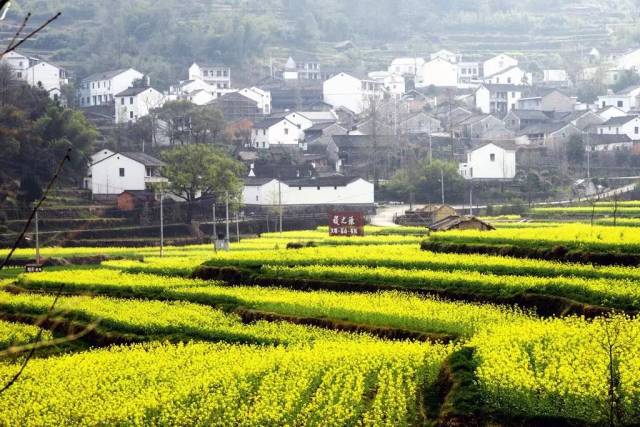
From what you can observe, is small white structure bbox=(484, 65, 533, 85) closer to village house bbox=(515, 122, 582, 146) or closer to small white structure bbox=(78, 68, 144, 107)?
village house bbox=(515, 122, 582, 146)

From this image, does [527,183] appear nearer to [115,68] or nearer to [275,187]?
[275,187]

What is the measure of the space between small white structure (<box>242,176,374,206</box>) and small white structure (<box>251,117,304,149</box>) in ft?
52.2

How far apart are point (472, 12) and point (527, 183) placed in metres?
79.7

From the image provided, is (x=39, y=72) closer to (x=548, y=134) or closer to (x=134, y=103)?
(x=134, y=103)

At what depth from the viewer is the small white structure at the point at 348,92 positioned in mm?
99062

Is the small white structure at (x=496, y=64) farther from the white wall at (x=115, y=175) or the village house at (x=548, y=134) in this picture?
the white wall at (x=115, y=175)

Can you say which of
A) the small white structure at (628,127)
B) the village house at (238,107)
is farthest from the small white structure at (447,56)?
the small white structure at (628,127)

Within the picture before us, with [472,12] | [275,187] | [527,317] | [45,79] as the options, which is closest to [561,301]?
[527,317]

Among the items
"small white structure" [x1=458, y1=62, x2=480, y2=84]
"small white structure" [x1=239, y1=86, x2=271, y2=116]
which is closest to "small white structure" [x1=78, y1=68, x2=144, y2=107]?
"small white structure" [x1=239, y1=86, x2=271, y2=116]

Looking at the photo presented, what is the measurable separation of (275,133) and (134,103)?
10526 millimetres

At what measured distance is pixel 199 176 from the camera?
60.4 metres

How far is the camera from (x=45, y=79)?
301 feet

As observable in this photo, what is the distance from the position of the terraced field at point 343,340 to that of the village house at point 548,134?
4633 cm

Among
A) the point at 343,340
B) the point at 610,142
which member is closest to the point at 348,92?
the point at 610,142
